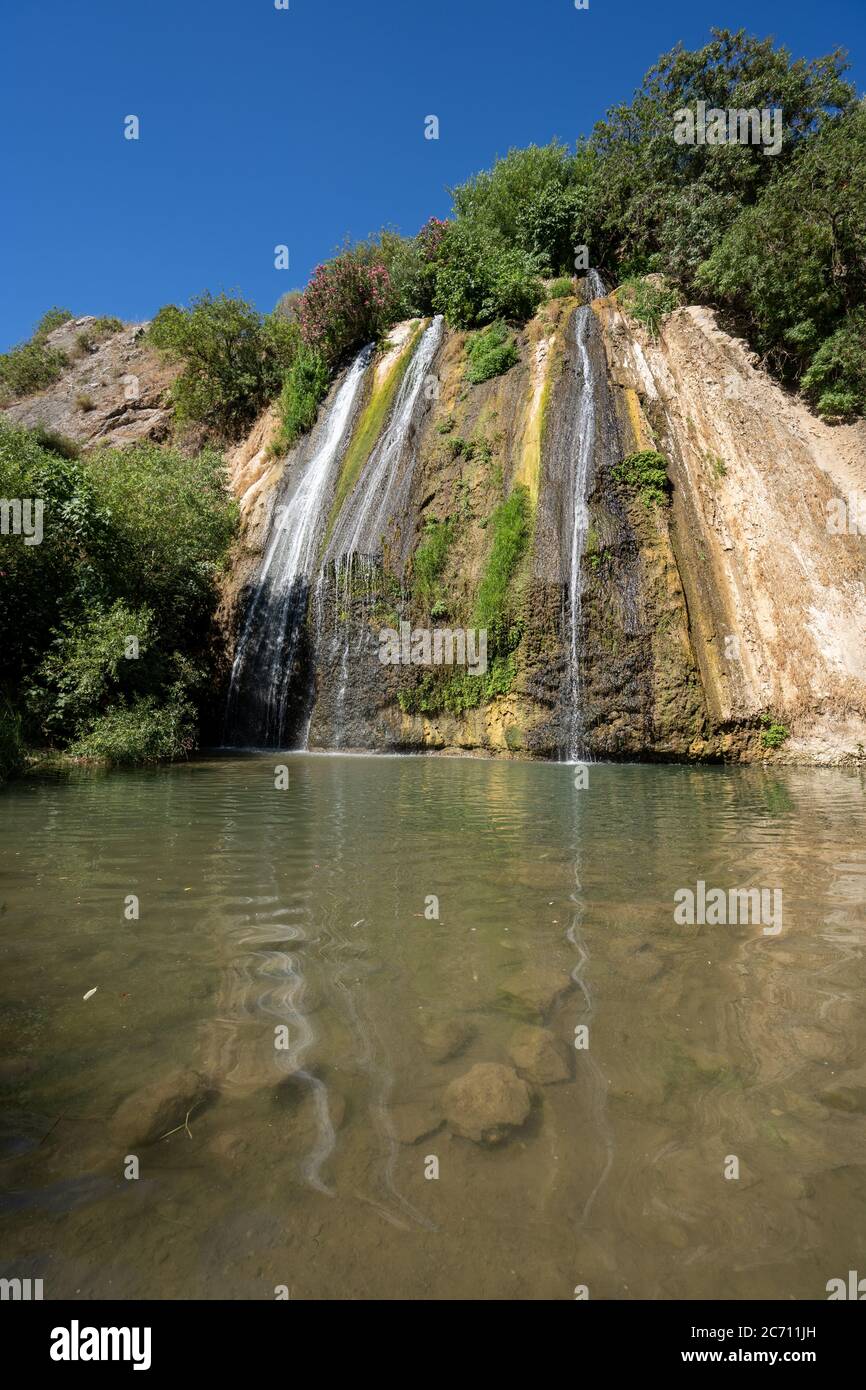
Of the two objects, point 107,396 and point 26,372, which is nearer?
point 107,396

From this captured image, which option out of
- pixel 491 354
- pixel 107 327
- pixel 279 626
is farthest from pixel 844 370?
pixel 107 327

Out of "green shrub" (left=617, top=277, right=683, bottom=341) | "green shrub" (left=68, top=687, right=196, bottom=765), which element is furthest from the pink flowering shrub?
"green shrub" (left=68, top=687, right=196, bottom=765)

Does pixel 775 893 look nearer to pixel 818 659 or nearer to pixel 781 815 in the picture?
pixel 781 815

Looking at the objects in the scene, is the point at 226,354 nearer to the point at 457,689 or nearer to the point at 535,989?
the point at 457,689

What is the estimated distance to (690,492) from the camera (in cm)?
1619

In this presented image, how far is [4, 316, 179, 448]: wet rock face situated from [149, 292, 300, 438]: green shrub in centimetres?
374

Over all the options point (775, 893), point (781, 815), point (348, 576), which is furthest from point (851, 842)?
point (348, 576)

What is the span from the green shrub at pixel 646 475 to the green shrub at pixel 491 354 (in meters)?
7.08

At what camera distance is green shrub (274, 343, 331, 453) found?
25500 mm

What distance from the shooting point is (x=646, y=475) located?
16.0 meters

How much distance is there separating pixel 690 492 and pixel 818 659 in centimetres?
513

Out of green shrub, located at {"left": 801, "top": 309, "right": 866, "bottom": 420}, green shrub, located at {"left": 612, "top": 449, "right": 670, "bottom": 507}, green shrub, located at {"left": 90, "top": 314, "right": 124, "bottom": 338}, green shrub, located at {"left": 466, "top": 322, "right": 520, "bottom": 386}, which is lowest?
green shrub, located at {"left": 612, "top": 449, "right": 670, "bottom": 507}

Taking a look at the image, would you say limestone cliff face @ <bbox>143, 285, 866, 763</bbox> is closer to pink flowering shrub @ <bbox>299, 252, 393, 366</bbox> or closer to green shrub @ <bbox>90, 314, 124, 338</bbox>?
pink flowering shrub @ <bbox>299, 252, 393, 366</bbox>

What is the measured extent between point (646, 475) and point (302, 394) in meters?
16.0
